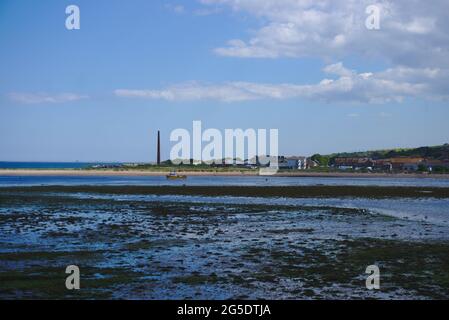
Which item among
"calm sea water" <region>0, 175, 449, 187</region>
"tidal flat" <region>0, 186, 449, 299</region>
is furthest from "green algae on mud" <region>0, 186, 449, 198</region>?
"tidal flat" <region>0, 186, 449, 299</region>

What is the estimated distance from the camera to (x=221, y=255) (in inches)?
736

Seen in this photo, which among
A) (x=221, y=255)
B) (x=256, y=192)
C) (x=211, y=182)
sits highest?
(x=221, y=255)

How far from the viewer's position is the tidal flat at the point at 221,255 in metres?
13.5

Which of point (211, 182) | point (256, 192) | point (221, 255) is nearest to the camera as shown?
point (221, 255)

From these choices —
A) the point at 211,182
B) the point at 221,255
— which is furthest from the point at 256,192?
the point at 221,255

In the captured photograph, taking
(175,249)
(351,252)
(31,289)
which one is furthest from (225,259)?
(31,289)

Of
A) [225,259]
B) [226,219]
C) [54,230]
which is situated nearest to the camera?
[225,259]

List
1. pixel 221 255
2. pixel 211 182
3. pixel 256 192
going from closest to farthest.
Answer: pixel 221 255 → pixel 256 192 → pixel 211 182

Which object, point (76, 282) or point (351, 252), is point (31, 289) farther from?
point (351, 252)

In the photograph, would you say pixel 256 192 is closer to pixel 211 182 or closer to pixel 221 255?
pixel 211 182

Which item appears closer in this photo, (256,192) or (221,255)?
(221,255)

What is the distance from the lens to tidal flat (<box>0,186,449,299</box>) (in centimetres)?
1350
